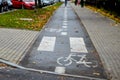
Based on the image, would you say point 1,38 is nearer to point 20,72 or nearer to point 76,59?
point 76,59

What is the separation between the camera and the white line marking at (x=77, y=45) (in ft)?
41.5

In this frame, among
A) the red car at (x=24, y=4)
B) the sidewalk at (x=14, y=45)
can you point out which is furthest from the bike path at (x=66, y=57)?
the red car at (x=24, y=4)

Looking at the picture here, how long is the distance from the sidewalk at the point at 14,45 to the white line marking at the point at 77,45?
4.79 feet

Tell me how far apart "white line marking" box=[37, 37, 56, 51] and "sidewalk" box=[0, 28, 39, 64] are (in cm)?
40

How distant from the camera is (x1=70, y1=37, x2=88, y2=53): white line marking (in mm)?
12634

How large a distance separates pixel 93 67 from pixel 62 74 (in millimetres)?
1346

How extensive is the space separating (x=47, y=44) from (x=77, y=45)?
1041 mm

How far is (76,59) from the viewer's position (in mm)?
10914

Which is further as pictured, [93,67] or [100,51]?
[100,51]

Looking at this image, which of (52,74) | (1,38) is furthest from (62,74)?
(1,38)

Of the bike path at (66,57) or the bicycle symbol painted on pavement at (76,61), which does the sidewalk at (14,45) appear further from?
the bicycle symbol painted on pavement at (76,61)

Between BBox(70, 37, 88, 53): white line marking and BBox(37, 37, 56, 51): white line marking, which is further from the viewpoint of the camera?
BBox(37, 37, 56, 51): white line marking

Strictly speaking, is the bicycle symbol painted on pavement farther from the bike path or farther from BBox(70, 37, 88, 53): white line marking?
BBox(70, 37, 88, 53): white line marking

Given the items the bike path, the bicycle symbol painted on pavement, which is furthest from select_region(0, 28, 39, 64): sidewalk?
the bicycle symbol painted on pavement
